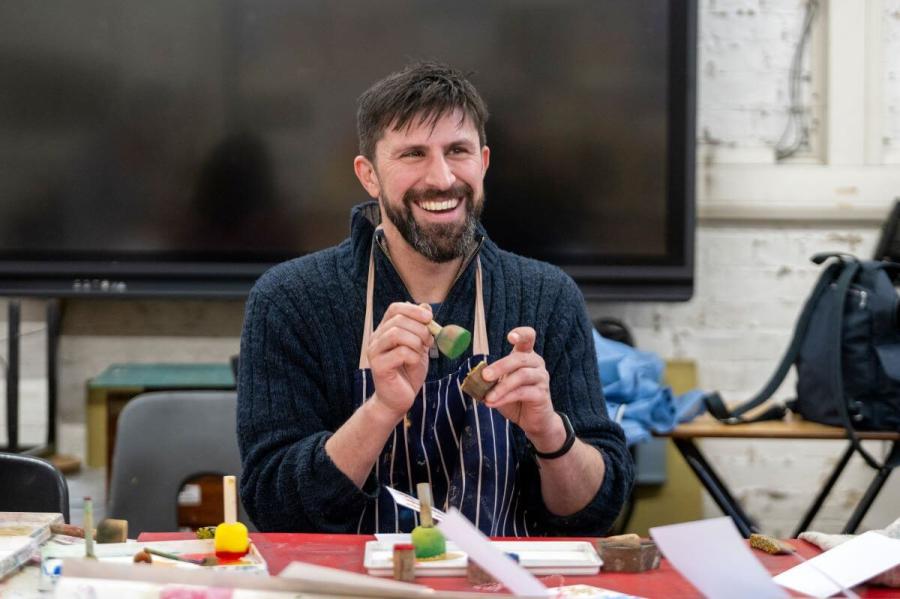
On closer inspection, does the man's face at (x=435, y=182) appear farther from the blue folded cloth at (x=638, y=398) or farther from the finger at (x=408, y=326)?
the blue folded cloth at (x=638, y=398)

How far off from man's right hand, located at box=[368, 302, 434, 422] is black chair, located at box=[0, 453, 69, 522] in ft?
1.74

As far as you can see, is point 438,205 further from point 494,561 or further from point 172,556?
point 494,561

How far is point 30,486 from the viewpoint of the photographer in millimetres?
1828

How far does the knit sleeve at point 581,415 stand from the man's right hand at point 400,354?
1.15ft

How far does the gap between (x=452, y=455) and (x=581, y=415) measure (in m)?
0.23

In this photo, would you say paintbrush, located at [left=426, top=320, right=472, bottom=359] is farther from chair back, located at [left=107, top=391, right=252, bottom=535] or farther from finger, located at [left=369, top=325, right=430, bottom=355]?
chair back, located at [left=107, top=391, right=252, bottom=535]

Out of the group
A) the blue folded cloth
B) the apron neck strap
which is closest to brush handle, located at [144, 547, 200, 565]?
the apron neck strap

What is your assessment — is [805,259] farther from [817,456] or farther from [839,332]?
[839,332]

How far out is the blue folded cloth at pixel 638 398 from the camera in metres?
2.98

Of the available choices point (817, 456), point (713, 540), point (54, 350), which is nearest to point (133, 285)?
point (54, 350)

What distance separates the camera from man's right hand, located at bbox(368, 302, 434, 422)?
5.35 feet

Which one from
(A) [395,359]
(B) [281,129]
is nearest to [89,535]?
(A) [395,359]

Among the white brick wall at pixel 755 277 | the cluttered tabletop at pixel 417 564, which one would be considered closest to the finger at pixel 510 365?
the cluttered tabletop at pixel 417 564

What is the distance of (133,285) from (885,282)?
7.42ft
